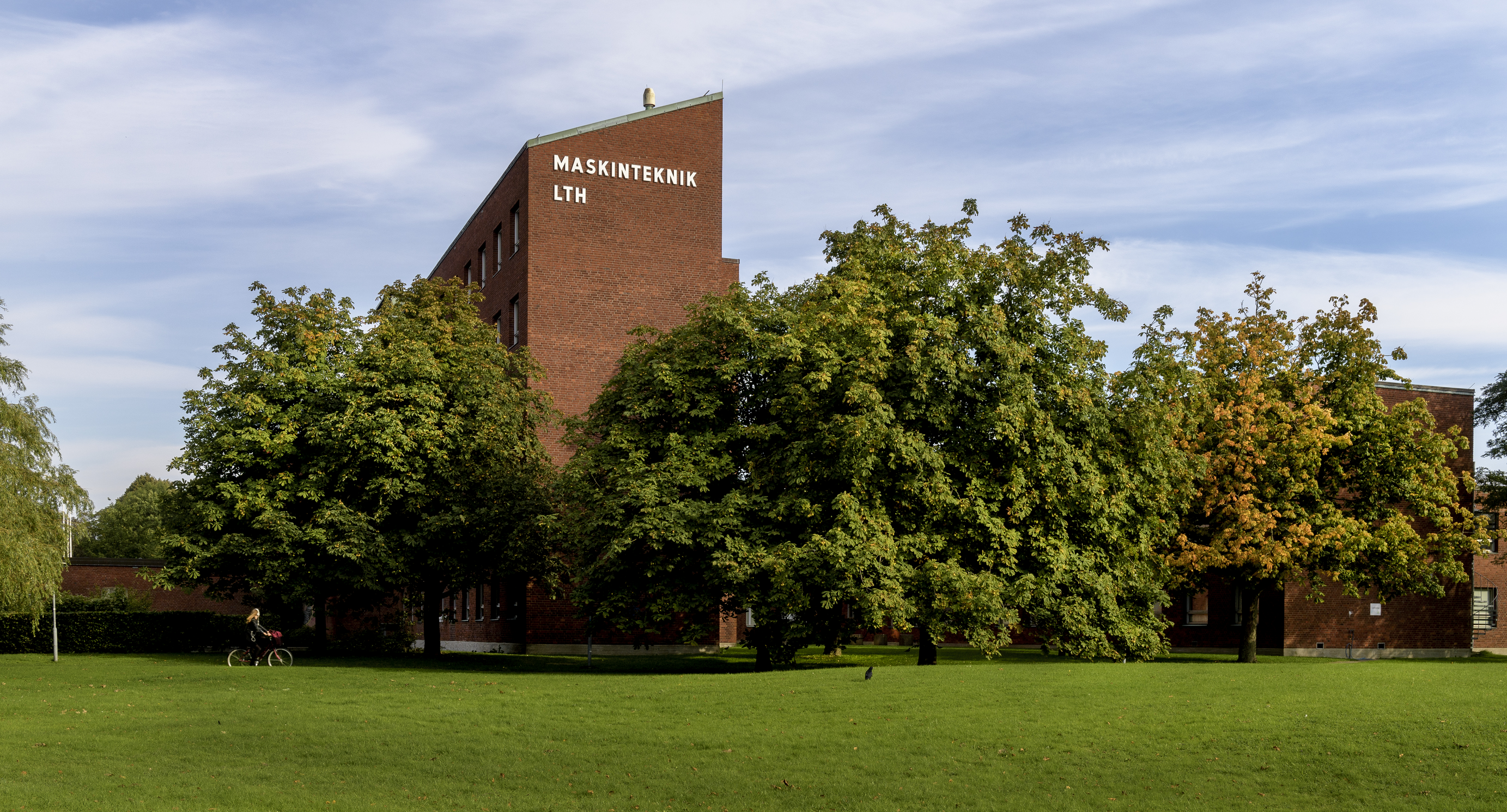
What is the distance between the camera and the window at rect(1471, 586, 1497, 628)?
57.0 meters

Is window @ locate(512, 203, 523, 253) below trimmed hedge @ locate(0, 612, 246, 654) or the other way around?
the other way around

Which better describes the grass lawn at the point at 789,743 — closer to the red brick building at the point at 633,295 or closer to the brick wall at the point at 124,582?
the red brick building at the point at 633,295

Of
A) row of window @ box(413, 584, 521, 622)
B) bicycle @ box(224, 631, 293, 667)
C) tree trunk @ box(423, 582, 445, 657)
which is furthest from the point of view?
row of window @ box(413, 584, 521, 622)

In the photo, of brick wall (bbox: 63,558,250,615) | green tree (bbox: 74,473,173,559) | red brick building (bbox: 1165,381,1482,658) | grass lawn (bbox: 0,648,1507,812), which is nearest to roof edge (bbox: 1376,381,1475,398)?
red brick building (bbox: 1165,381,1482,658)

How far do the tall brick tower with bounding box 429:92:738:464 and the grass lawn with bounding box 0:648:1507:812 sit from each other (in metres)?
23.2

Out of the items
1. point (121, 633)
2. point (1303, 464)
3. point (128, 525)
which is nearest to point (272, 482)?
point (121, 633)

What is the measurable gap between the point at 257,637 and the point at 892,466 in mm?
18374

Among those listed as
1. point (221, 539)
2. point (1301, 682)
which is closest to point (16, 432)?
point (221, 539)

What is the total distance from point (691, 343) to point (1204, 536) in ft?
59.6

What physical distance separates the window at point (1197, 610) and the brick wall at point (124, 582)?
158 feet

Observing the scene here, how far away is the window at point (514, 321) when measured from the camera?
50438 mm

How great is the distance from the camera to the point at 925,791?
1457cm

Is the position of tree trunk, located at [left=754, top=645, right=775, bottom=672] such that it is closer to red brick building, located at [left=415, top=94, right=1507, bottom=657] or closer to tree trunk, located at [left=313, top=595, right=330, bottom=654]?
red brick building, located at [left=415, top=94, right=1507, bottom=657]

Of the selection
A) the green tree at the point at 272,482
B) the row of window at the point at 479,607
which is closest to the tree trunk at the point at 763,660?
the green tree at the point at 272,482
